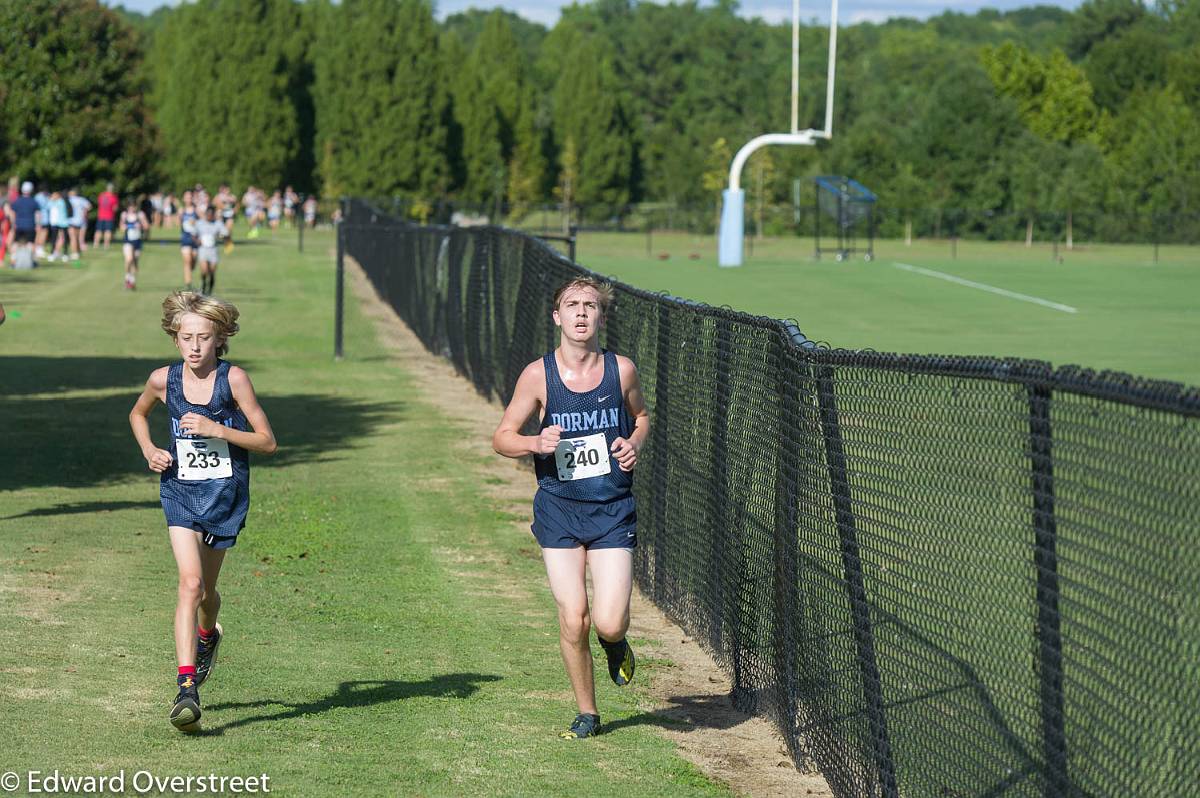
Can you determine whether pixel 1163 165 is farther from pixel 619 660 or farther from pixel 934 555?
pixel 934 555

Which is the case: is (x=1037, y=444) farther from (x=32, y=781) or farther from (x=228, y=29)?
(x=228, y=29)

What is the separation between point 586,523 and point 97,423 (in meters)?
12.2

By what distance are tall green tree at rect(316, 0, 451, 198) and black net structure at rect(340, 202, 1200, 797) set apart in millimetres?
80347

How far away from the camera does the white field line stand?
39.8m

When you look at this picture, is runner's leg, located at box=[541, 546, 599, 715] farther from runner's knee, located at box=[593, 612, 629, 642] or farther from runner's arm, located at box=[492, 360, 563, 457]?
runner's arm, located at box=[492, 360, 563, 457]

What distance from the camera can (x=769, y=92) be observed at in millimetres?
133000

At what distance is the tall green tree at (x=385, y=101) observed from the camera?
89125mm

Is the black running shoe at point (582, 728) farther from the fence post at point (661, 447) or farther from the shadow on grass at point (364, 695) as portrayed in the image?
the fence post at point (661, 447)

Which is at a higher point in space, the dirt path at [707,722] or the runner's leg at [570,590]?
the runner's leg at [570,590]

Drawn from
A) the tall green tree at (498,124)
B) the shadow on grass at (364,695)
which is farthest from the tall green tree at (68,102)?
the shadow on grass at (364,695)

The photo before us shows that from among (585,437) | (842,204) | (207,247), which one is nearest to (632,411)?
(585,437)

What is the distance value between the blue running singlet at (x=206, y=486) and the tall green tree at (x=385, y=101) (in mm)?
82406

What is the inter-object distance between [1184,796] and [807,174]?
96.5m

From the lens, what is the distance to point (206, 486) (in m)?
7.16
